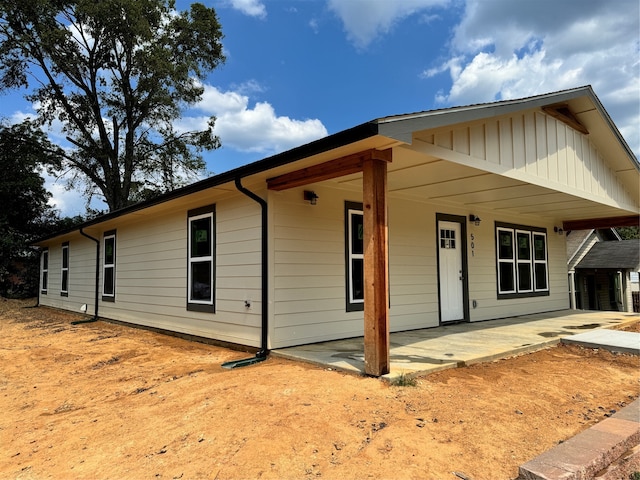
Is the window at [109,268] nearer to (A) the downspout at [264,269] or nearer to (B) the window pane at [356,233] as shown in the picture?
Result: (A) the downspout at [264,269]

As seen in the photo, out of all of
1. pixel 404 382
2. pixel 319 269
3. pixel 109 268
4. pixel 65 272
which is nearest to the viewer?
pixel 404 382

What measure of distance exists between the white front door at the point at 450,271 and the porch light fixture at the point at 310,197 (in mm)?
3148

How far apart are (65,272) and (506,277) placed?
12966 mm

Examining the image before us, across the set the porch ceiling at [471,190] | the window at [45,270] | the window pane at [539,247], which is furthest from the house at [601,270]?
the window at [45,270]

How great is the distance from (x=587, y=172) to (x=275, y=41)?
747 centimetres

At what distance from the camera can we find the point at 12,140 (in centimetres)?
1795

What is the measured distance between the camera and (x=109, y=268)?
33.4 feet

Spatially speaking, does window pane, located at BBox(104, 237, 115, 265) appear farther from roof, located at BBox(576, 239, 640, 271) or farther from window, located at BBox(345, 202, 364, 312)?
roof, located at BBox(576, 239, 640, 271)

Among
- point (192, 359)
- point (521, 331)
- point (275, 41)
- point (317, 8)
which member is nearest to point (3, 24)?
point (275, 41)

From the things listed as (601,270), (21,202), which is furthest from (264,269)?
(21,202)

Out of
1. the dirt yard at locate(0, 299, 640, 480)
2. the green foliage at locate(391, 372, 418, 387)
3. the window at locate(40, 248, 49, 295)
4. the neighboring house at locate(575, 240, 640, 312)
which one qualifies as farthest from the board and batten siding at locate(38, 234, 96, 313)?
the neighboring house at locate(575, 240, 640, 312)

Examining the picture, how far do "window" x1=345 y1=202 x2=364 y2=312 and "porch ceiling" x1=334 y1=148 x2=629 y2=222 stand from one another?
0.44 metres

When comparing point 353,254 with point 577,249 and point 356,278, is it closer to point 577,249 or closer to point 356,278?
point 356,278

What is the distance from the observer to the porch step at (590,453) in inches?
82.0
